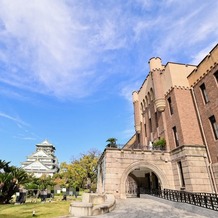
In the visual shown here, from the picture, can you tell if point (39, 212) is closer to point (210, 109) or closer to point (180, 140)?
point (180, 140)

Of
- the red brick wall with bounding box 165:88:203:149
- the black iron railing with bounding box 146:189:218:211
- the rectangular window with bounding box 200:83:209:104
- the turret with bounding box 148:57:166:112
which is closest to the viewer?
the black iron railing with bounding box 146:189:218:211

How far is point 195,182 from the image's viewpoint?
15000 mm

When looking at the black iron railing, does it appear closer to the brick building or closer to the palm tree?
the brick building

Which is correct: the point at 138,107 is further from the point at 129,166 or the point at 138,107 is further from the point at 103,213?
the point at 103,213

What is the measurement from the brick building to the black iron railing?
1862 mm

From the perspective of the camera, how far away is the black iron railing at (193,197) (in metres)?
9.51

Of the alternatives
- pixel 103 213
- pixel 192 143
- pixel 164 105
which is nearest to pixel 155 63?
pixel 164 105

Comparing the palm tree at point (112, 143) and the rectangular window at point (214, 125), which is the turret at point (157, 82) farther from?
the palm tree at point (112, 143)

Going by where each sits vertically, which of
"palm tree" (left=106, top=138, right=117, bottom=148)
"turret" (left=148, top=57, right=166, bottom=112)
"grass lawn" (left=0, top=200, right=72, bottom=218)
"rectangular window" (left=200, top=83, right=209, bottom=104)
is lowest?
"grass lawn" (left=0, top=200, right=72, bottom=218)

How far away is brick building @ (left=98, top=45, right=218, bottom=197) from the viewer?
15.7 meters

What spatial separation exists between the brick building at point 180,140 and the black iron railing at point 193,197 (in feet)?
6.11

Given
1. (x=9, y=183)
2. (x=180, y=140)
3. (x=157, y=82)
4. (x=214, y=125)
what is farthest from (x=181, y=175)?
(x=9, y=183)

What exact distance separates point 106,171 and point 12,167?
44.6 ft

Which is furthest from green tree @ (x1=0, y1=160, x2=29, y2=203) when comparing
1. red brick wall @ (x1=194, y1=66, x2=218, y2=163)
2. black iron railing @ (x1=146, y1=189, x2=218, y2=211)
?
red brick wall @ (x1=194, y1=66, x2=218, y2=163)
